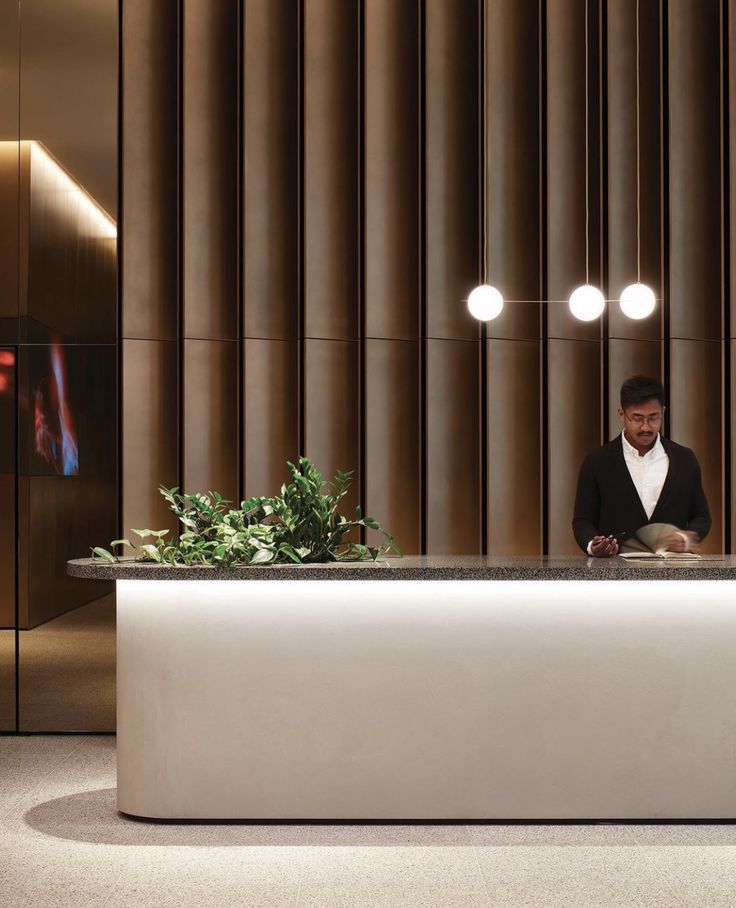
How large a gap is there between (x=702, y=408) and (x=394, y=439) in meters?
1.90

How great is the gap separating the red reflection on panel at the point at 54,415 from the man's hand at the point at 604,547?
3.29 metres

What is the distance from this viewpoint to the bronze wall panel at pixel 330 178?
600 cm

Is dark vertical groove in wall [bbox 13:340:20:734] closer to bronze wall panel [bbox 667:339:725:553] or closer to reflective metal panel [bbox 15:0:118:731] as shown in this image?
reflective metal panel [bbox 15:0:118:731]

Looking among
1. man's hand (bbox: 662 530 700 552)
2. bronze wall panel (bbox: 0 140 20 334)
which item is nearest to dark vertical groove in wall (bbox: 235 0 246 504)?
bronze wall panel (bbox: 0 140 20 334)

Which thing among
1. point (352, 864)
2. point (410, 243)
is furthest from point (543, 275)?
point (352, 864)

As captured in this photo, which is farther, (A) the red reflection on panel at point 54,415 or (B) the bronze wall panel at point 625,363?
(B) the bronze wall panel at point 625,363

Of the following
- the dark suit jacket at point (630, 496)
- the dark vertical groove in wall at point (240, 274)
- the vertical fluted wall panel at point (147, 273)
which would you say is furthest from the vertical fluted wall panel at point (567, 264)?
the vertical fluted wall panel at point (147, 273)

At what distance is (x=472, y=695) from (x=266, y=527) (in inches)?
41.0

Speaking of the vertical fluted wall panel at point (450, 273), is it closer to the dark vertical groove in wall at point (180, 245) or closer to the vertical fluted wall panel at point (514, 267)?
the vertical fluted wall panel at point (514, 267)

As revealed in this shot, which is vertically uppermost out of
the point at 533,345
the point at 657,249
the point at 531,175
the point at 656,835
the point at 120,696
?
the point at 531,175

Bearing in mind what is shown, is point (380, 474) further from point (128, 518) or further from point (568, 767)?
point (568, 767)

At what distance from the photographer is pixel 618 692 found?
3889mm

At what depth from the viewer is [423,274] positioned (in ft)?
20.0

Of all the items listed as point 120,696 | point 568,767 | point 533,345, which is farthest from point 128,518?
point 568,767
